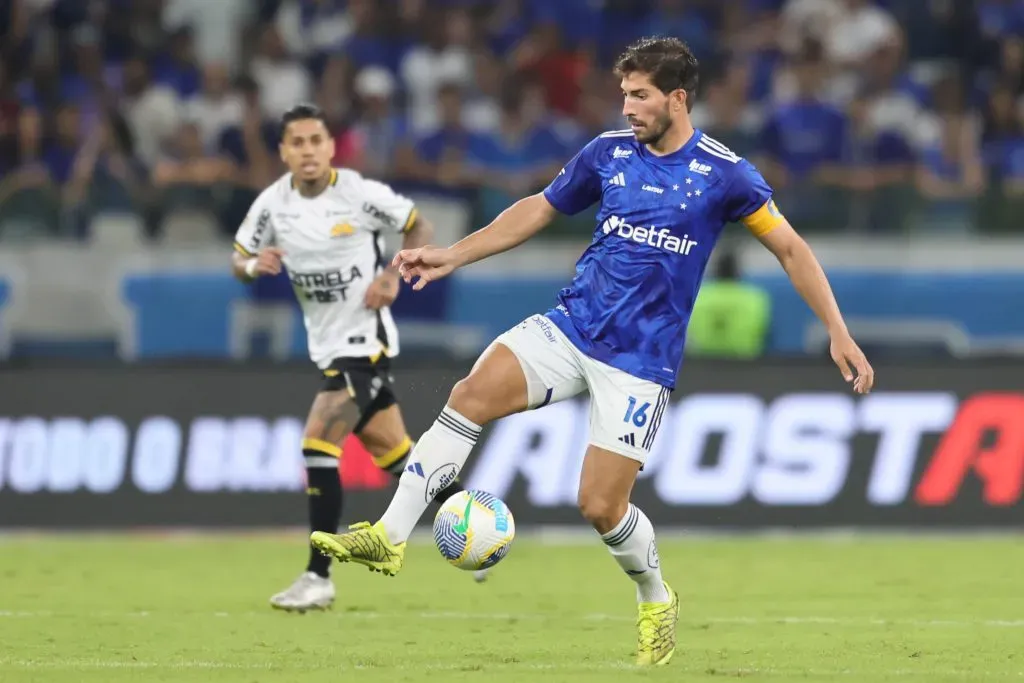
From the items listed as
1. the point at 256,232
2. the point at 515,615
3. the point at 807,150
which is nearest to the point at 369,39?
the point at 807,150

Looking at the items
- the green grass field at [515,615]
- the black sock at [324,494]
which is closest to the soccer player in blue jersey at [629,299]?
the green grass field at [515,615]

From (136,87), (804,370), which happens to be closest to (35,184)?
(136,87)

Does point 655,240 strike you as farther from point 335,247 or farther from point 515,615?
point 335,247

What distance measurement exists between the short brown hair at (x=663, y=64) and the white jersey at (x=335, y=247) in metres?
2.92

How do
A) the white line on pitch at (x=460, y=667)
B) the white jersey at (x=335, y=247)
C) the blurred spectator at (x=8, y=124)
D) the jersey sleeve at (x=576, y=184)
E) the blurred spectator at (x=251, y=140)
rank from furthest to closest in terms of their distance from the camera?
1. the blurred spectator at (x=8, y=124)
2. the blurred spectator at (x=251, y=140)
3. the white jersey at (x=335, y=247)
4. the jersey sleeve at (x=576, y=184)
5. the white line on pitch at (x=460, y=667)

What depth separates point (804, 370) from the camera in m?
13.3

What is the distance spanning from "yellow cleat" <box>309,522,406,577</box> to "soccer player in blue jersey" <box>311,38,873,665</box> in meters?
0.08

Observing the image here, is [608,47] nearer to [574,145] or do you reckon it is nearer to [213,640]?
[574,145]

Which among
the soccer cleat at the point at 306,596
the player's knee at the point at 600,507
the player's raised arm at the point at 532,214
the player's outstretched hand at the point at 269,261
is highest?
the player's raised arm at the point at 532,214

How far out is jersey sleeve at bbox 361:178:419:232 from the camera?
989 centimetres

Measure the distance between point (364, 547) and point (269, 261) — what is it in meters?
2.78

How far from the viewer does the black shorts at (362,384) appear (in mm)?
9727

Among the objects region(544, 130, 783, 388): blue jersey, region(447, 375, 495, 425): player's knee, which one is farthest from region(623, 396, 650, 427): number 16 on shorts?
region(447, 375, 495, 425): player's knee

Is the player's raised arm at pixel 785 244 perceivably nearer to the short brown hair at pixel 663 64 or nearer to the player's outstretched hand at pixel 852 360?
the player's outstretched hand at pixel 852 360
